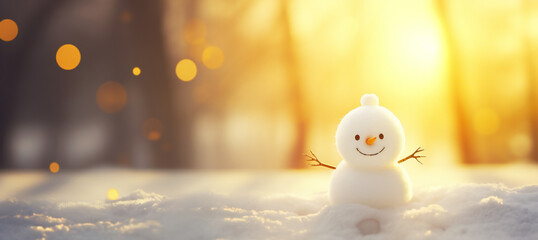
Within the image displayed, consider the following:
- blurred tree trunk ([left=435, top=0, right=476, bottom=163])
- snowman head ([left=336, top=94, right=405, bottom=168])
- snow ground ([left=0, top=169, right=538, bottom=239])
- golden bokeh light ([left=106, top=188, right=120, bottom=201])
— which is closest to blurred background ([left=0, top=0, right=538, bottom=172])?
blurred tree trunk ([left=435, top=0, right=476, bottom=163])

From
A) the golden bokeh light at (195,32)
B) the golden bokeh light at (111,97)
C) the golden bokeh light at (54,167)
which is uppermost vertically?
the golden bokeh light at (195,32)

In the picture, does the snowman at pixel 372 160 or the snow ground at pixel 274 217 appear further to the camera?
the snowman at pixel 372 160


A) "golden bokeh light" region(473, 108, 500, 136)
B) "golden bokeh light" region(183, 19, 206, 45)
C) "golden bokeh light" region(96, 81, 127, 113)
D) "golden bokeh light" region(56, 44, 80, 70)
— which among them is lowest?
"golden bokeh light" region(473, 108, 500, 136)

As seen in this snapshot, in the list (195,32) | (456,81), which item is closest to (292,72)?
(195,32)

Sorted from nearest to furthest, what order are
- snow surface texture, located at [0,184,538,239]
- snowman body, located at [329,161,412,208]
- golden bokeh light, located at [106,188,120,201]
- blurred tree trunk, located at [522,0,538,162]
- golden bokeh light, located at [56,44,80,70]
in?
1. snow surface texture, located at [0,184,538,239]
2. snowman body, located at [329,161,412,208]
3. golden bokeh light, located at [106,188,120,201]
4. blurred tree trunk, located at [522,0,538,162]
5. golden bokeh light, located at [56,44,80,70]

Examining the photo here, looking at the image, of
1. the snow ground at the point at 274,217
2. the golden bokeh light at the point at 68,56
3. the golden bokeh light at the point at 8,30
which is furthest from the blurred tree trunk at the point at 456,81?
the golden bokeh light at the point at 8,30

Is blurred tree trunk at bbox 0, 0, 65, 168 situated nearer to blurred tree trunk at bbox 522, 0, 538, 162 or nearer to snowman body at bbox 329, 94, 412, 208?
snowman body at bbox 329, 94, 412, 208

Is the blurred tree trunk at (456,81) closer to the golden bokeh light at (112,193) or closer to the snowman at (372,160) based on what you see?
the snowman at (372,160)
